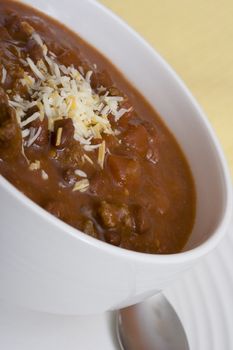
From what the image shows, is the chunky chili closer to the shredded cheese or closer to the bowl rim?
the shredded cheese

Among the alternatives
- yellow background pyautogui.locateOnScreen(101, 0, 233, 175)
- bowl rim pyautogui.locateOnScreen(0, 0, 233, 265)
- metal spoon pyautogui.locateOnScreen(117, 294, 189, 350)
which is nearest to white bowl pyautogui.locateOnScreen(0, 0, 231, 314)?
bowl rim pyautogui.locateOnScreen(0, 0, 233, 265)

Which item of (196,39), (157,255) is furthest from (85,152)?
(196,39)

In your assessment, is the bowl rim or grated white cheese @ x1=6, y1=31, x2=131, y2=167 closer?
the bowl rim

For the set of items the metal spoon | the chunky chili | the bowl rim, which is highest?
the bowl rim

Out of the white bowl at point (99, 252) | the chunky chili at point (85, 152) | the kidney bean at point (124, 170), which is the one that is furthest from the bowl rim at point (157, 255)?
the kidney bean at point (124, 170)

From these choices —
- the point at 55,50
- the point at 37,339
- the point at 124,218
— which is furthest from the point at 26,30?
the point at 37,339

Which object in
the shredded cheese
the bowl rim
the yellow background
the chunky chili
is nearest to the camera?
the bowl rim

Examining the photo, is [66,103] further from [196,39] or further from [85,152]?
[196,39]
